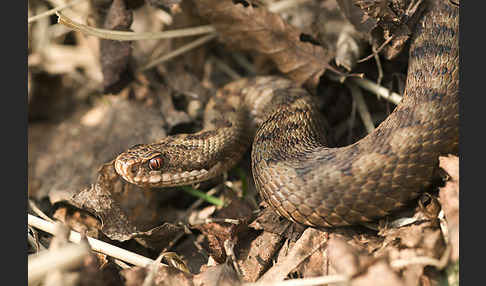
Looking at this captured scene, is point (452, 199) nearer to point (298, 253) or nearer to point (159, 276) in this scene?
point (298, 253)

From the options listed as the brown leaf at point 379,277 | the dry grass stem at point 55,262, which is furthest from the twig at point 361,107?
the dry grass stem at point 55,262

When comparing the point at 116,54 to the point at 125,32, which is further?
the point at 116,54

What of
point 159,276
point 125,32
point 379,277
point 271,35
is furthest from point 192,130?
point 379,277

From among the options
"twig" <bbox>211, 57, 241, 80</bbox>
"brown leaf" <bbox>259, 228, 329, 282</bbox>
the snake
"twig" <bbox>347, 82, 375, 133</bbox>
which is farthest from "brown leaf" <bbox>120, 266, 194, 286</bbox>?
"twig" <bbox>211, 57, 241, 80</bbox>

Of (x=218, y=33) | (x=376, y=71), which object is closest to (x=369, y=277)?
(x=376, y=71)

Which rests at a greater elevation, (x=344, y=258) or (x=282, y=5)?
(x=282, y=5)

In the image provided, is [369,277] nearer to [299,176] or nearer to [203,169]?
[299,176]
